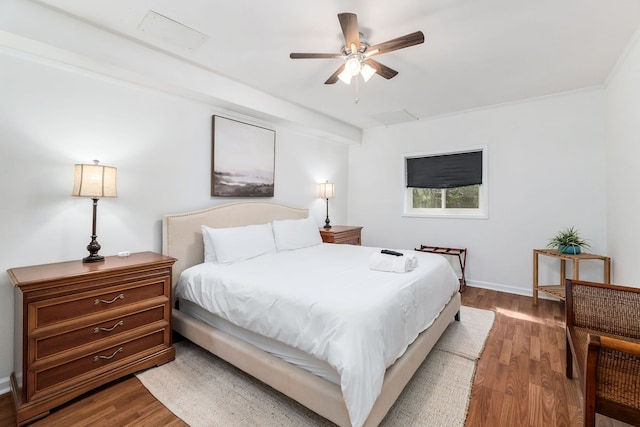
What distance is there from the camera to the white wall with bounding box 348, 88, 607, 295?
338cm

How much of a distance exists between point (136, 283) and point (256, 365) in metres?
1.08

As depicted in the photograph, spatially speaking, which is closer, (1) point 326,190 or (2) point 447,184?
(2) point 447,184

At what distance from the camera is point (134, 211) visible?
2.61 m

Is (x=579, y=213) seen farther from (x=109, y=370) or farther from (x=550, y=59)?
(x=109, y=370)

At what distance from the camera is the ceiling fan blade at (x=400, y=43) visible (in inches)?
73.4

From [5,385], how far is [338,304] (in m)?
2.38

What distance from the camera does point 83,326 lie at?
1.84m

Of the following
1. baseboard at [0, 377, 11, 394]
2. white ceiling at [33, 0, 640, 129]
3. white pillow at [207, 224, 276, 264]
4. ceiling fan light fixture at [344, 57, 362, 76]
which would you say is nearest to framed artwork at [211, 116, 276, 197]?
white ceiling at [33, 0, 640, 129]

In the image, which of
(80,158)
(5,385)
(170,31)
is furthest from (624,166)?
(5,385)

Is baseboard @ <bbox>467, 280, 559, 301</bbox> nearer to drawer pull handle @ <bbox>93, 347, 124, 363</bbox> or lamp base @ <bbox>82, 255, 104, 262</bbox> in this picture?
drawer pull handle @ <bbox>93, 347, 124, 363</bbox>

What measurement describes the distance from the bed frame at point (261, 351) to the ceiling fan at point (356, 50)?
182 cm

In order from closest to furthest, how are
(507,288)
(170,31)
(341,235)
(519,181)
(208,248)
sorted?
(170,31) → (208,248) → (519,181) → (507,288) → (341,235)

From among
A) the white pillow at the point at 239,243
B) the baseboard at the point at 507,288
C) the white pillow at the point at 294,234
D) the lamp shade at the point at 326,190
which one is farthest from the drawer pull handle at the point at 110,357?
the baseboard at the point at 507,288

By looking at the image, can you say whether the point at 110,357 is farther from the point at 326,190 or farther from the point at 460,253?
the point at 460,253
